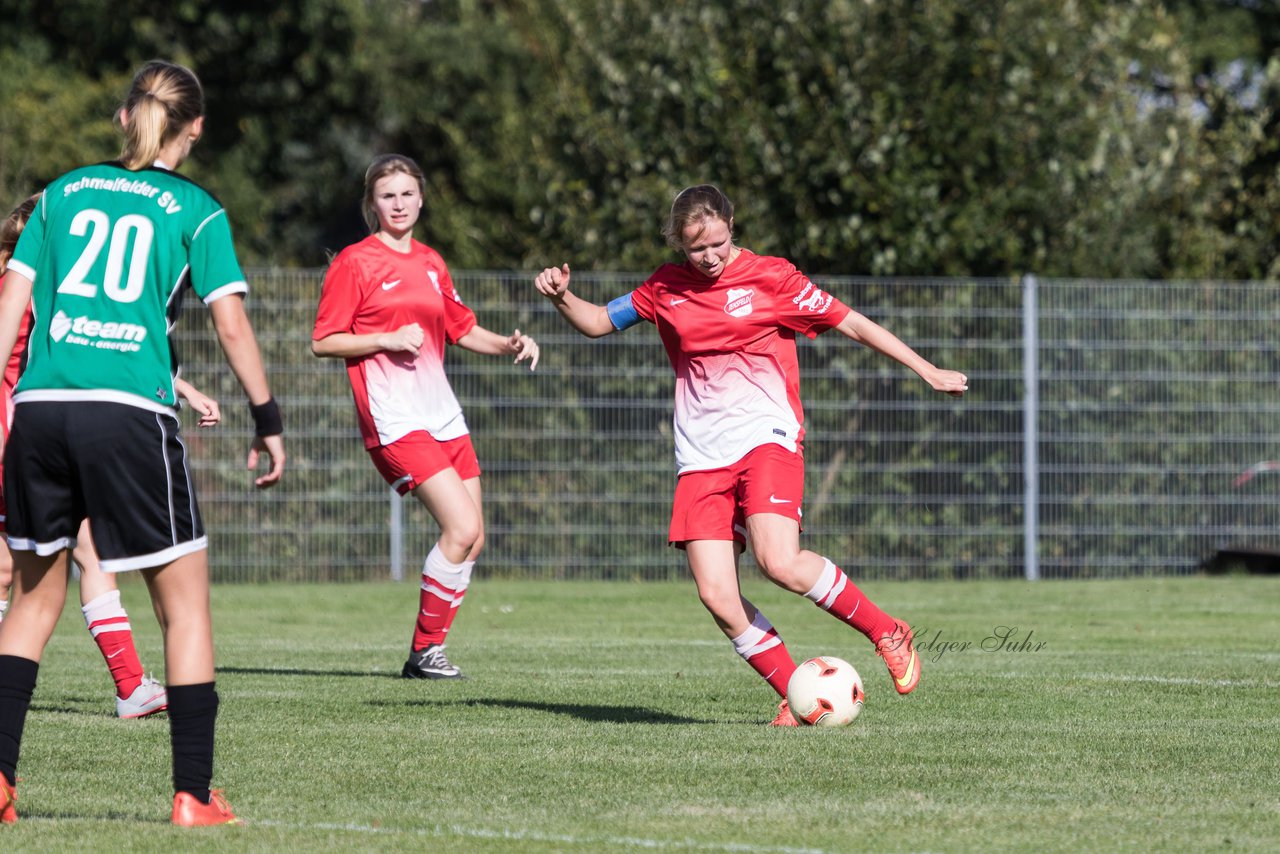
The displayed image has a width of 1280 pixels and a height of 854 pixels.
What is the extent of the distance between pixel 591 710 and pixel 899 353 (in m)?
1.85

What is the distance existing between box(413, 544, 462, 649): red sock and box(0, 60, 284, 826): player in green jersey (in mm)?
3454

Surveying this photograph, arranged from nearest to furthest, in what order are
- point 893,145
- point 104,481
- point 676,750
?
point 104,481
point 676,750
point 893,145

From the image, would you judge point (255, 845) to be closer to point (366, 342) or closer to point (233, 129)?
point (366, 342)

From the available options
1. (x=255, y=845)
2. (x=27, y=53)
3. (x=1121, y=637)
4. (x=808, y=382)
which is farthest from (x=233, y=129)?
(x=255, y=845)

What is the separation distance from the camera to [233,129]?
86.3ft

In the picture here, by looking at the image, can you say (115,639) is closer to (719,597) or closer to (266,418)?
(719,597)

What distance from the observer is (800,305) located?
6.58m

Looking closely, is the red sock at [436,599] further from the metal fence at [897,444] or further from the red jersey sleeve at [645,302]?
the metal fence at [897,444]

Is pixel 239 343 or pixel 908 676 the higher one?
pixel 239 343

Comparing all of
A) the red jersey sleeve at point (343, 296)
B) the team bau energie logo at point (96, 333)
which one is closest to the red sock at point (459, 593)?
the red jersey sleeve at point (343, 296)

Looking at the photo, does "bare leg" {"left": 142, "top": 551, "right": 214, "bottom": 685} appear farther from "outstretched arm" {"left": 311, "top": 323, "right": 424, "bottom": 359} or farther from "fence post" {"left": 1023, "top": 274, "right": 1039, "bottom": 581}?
"fence post" {"left": 1023, "top": 274, "right": 1039, "bottom": 581}

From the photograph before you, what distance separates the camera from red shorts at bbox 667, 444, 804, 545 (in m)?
6.39

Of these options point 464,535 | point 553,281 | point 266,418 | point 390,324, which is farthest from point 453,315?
point 266,418

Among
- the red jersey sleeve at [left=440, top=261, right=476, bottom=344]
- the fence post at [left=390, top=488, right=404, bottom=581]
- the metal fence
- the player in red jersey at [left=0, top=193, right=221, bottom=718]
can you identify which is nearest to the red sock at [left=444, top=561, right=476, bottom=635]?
the red jersey sleeve at [left=440, top=261, right=476, bottom=344]
